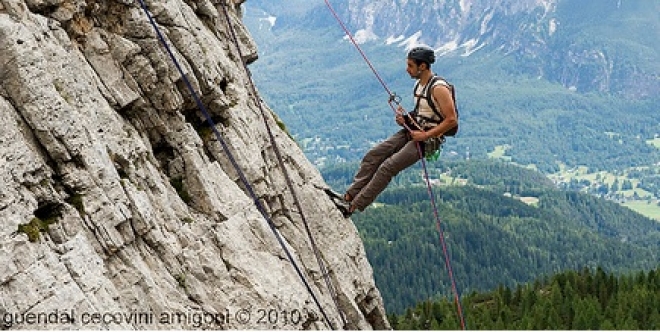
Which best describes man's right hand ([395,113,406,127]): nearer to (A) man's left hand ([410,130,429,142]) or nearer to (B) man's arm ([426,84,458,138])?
(A) man's left hand ([410,130,429,142])

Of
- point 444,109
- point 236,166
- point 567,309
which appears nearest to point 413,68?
point 444,109

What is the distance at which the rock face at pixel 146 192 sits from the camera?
13016 mm

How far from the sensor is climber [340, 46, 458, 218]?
66.2ft

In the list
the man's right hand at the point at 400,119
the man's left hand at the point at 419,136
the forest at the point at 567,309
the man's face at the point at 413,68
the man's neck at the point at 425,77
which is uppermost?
the man's face at the point at 413,68

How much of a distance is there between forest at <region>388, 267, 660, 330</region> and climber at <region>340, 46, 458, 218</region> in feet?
158

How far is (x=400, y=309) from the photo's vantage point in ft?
634

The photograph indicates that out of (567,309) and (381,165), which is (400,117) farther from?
(567,309)

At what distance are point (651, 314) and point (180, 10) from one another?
209 feet

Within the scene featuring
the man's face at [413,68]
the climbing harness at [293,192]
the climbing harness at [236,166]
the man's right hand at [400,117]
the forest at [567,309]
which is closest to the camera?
the climbing harness at [236,166]

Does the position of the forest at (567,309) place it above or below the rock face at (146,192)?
below

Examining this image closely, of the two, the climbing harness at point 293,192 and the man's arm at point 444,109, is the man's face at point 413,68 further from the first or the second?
the climbing harness at point 293,192

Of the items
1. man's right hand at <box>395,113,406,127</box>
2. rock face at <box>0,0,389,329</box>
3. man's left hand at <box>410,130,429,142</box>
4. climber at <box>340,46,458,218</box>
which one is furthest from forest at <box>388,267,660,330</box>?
rock face at <box>0,0,389,329</box>

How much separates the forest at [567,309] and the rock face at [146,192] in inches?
1996

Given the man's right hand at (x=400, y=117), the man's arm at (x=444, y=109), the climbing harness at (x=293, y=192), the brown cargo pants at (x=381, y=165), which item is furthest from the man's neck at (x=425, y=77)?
the climbing harness at (x=293, y=192)
